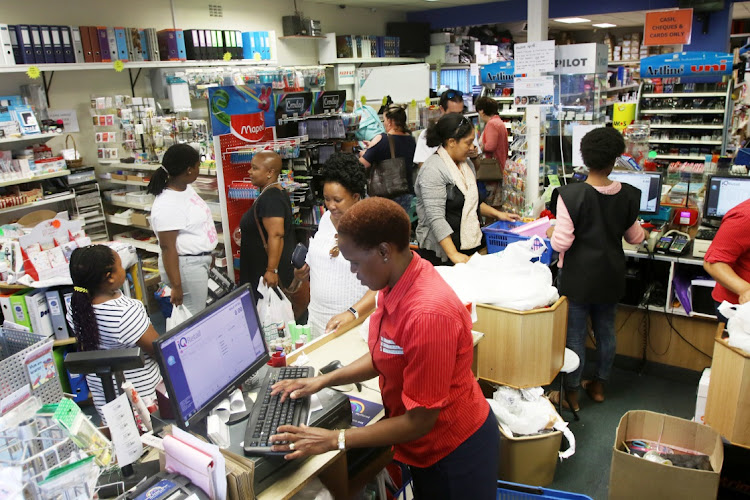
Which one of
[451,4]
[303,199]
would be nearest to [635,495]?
[303,199]

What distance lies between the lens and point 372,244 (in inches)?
62.0

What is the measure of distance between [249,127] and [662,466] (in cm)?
394

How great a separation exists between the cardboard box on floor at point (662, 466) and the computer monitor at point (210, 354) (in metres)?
1.70

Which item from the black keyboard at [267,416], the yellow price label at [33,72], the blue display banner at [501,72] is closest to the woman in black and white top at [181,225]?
the black keyboard at [267,416]

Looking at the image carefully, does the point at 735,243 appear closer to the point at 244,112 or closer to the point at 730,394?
the point at 730,394

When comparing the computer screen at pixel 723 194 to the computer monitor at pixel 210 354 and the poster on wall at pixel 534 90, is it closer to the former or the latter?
the poster on wall at pixel 534 90

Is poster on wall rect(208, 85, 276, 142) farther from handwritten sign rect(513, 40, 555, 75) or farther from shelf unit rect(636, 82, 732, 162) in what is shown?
shelf unit rect(636, 82, 732, 162)

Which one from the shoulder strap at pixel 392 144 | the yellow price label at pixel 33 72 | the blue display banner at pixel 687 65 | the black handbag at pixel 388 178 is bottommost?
the black handbag at pixel 388 178

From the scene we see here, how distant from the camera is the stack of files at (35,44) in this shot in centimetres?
508

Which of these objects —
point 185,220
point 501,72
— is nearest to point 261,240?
point 185,220

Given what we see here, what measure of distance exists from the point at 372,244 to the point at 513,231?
2.62m

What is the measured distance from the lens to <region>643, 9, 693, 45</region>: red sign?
7.70 metres

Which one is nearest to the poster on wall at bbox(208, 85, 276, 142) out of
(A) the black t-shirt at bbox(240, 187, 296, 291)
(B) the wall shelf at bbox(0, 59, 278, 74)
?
(A) the black t-shirt at bbox(240, 187, 296, 291)

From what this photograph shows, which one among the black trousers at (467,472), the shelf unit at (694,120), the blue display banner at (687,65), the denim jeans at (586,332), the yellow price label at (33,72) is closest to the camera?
the black trousers at (467,472)
